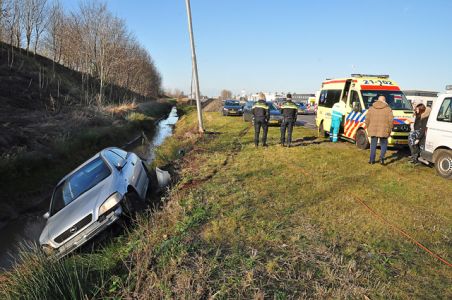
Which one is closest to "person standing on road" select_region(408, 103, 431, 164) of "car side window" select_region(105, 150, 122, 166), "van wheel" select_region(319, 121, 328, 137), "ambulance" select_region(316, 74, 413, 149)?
"ambulance" select_region(316, 74, 413, 149)

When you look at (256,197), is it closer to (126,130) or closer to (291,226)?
(291,226)

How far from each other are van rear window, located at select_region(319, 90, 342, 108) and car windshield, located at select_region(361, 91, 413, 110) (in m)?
1.52

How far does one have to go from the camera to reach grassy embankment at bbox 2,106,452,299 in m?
3.87

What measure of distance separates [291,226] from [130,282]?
2.55 meters

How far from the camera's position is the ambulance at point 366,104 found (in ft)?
33.7

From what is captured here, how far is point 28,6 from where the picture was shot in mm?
36406

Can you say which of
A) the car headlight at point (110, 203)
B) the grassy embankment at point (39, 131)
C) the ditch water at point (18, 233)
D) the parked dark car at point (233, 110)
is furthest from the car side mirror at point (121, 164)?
the parked dark car at point (233, 110)

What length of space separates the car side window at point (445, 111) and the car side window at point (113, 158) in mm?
7595

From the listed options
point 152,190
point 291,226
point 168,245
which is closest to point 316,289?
point 291,226

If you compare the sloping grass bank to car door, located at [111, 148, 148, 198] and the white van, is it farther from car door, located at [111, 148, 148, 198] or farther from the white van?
the white van

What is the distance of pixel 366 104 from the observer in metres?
11.2

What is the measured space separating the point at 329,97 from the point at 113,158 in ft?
29.8

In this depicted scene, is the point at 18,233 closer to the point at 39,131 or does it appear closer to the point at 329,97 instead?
the point at 39,131

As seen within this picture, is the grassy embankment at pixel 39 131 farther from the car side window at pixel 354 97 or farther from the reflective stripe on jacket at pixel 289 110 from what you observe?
the car side window at pixel 354 97
